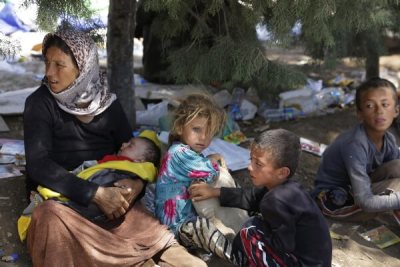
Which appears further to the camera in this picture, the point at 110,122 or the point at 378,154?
the point at 378,154

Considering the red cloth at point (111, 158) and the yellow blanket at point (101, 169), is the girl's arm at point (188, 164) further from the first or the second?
the red cloth at point (111, 158)

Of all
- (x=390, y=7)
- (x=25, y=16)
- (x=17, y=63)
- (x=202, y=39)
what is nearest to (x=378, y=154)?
(x=202, y=39)

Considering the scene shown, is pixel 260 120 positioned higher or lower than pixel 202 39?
lower

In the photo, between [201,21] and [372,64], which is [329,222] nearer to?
[201,21]

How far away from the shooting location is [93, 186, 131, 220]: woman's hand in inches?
91.2

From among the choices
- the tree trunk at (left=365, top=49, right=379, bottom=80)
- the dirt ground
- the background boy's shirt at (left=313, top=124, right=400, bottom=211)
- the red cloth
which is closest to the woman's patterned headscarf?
the red cloth

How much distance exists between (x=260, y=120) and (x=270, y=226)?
242 cm

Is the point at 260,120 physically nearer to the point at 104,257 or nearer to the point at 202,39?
the point at 202,39

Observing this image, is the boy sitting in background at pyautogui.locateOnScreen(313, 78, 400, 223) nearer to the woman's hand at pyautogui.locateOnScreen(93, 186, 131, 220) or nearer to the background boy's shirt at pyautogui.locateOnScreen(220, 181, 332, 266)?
the background boy's shirt at pyautogui.locateOnScreen(220, 181, 332, 266)

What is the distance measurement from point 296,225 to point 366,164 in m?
0.94

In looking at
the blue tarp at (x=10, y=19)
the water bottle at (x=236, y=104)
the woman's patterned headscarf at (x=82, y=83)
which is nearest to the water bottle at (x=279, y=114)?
the water bottle at (x=236, y=104)

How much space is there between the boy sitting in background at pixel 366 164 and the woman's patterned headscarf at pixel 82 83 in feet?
4.62

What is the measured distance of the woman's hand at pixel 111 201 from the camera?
2316mm

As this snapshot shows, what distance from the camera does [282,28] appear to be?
111 inches
